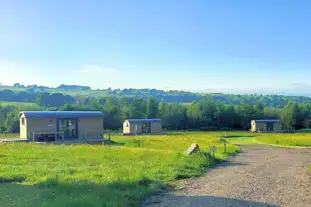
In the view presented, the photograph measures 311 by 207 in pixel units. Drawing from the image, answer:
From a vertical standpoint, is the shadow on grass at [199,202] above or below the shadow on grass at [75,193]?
below

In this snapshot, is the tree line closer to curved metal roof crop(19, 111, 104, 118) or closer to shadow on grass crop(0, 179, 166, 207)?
curved metal roof crop(19, 111, 104, 118)

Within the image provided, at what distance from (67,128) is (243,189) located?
27.9 m

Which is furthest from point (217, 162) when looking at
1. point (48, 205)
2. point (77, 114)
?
point (77, 114)

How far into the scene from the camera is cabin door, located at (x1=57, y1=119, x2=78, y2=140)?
3674cm

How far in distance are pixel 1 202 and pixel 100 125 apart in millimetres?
30544

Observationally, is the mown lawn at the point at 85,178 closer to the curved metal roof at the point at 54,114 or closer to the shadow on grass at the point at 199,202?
the shadow on grass at the point at 199,202

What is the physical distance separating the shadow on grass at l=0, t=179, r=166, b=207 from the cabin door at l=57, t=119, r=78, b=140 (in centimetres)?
2485

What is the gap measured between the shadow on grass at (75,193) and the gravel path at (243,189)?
2.02ft

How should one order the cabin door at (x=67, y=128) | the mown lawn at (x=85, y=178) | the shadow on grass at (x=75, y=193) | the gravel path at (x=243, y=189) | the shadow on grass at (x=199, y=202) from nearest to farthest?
the shadow on grass at (x=75, y=193) < the mown lawn at (x=85, y=178) < the shadow on grass at (x=199, y=202) < the gravel path at (x=243, y=189) < the cabin door at (x=67, y=128)

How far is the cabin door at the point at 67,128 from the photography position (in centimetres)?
3674

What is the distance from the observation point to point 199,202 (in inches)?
401

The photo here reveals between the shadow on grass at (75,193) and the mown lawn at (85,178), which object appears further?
the mown lawn at (85,178)

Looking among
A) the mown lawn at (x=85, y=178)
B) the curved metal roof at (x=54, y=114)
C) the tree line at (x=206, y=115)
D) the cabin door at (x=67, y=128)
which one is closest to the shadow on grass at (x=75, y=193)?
the mown lawn at (x=85, y=178)

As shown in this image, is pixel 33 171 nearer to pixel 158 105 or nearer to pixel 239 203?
pixel 239 203
